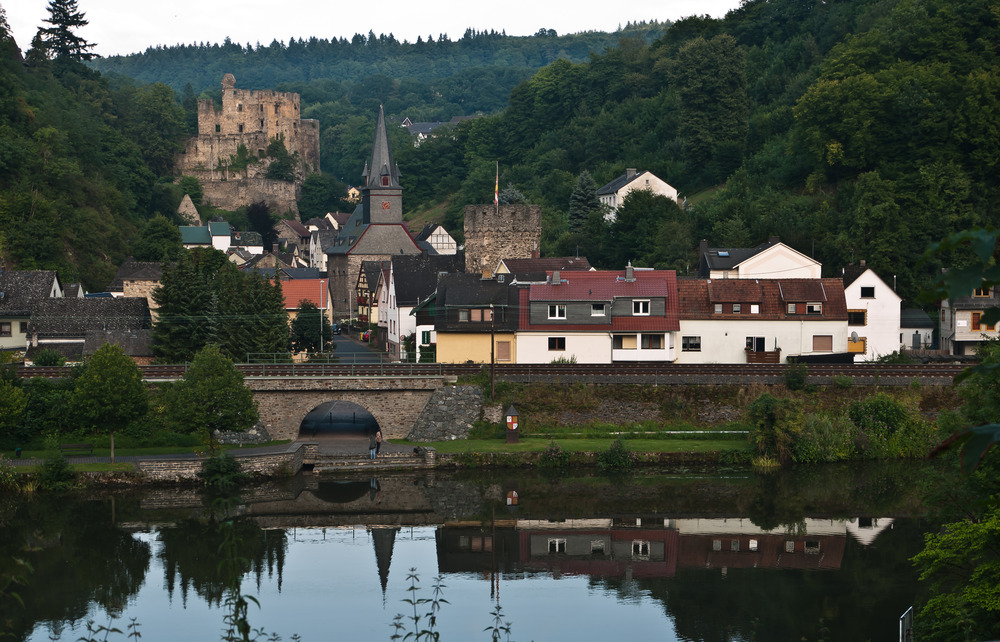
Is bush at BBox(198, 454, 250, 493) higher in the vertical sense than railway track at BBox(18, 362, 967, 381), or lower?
lower

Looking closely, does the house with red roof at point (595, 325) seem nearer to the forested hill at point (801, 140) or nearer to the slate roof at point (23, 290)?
the forested hill at point (801, 140)

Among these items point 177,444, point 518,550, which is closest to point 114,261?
point 177,444

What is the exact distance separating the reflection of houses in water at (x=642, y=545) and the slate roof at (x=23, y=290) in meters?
29.2

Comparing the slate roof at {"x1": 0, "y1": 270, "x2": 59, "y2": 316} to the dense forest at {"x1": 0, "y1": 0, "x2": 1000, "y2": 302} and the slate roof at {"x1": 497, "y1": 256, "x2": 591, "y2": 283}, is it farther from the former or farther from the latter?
the slate roof at {"x1": 497, "y1": 256, "x2": 591, "y2": 283}

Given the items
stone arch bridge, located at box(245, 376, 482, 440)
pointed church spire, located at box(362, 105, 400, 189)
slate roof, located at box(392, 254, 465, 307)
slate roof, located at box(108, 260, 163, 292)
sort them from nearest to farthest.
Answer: stone arch bridge, located at box(245, 376, 482, 440)
slate roof, located at box(392, 254, 465, 307)
slate roof, located at box(108, 260, 163, 292)
pointed church spire, located at box(362, 105, 400, 189)

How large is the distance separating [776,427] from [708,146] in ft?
149

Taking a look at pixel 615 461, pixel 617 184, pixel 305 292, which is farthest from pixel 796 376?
pixel 305 292

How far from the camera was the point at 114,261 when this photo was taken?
245 feet

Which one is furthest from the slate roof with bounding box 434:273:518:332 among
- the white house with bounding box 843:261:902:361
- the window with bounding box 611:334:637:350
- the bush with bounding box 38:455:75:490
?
the bush with bounding box 38:455:75:490

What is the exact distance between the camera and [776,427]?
123 feet

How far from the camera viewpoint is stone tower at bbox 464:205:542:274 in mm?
59375

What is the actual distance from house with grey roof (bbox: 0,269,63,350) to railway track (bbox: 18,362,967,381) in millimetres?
9953

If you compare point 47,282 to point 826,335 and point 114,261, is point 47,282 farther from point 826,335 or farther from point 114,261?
point 826,335

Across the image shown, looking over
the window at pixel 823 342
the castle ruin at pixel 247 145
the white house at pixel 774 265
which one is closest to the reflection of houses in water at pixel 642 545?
the window at pixel 823 342
